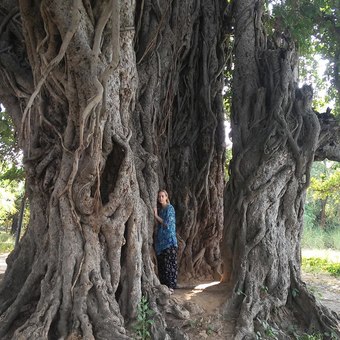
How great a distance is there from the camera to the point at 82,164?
3.40 metres

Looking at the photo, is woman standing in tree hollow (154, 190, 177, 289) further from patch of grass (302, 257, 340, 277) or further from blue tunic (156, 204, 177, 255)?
patch of grass (302, 257, 340, 277)

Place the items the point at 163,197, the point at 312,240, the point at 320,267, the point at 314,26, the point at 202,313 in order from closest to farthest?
the point at 202,313 → the point at 163,197 → the point at 314,26 → the point at 320,267 → the point at 312,240

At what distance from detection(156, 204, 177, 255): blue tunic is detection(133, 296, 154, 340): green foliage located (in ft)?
3.09

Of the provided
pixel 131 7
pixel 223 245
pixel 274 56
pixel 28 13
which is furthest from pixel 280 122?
pixel 28 13

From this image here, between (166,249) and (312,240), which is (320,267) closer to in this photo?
(166,249)

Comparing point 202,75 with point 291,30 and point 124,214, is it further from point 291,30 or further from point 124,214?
point 124,214

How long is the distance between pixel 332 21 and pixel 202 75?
2.06 metres

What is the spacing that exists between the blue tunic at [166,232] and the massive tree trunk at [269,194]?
607mm

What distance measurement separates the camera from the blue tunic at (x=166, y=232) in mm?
4539

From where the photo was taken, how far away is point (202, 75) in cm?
568

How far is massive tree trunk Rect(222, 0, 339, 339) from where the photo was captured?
4168 mm

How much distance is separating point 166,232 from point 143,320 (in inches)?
49.2

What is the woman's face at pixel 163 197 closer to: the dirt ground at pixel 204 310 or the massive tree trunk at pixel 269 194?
the massive tree trunk at pixel 269 194

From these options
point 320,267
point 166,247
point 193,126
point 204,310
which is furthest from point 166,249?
point 320,267
